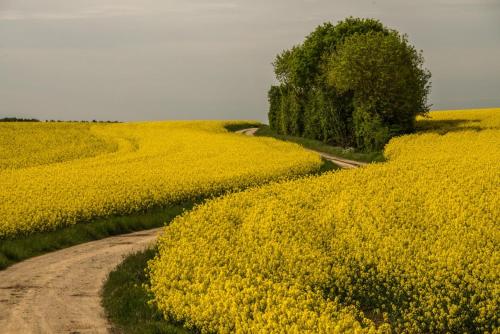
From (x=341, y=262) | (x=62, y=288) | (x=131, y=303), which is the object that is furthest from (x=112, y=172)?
(x=341, y=262)

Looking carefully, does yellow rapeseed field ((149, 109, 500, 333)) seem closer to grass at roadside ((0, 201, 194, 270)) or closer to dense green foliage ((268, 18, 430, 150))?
grass at roadside ((0, 201, 194, 270))

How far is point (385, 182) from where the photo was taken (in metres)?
23.4

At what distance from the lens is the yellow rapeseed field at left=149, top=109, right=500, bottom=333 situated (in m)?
11.6

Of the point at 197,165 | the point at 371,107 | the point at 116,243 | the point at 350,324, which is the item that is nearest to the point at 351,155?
the point at 371,107

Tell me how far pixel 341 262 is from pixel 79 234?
1025cm

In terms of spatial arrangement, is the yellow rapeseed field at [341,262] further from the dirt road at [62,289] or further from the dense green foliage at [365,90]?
the dense green foliage at [365,90]

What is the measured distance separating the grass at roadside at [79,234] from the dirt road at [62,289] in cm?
47

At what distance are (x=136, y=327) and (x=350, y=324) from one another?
14.3ft

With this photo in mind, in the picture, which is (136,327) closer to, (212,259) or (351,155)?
(212,259)

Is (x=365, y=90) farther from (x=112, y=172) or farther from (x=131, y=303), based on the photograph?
(x=131, y=303)

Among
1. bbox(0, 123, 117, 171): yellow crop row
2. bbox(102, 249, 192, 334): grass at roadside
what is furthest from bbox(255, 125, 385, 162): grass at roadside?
bbox(102, 249, 192, 334): grass at roadside

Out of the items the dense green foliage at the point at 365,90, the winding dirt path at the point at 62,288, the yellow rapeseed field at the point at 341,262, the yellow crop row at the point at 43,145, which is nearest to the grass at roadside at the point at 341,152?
the dense green foliage at the point at 365,90

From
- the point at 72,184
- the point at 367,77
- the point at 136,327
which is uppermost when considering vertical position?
the point at 367,77

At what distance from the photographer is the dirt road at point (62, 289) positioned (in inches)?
497
